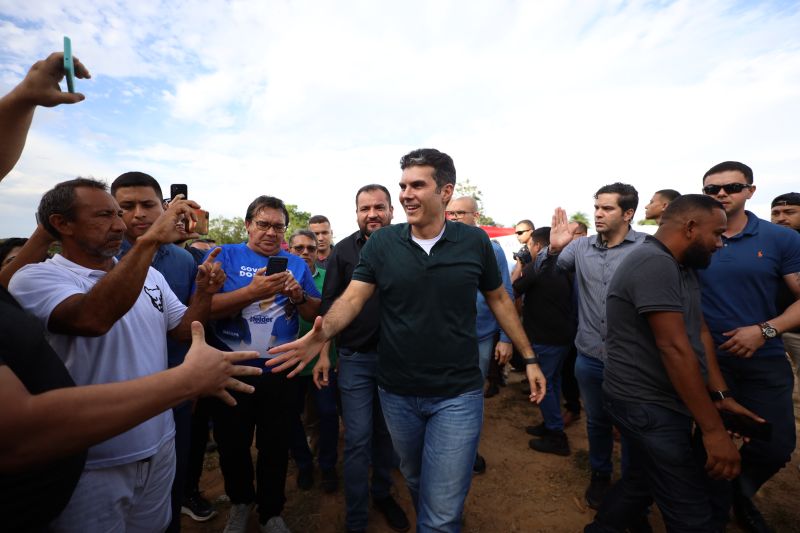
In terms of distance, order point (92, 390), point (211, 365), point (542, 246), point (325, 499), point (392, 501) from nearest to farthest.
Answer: point (92, 390), point (211, 365), point (392, 501), point (325, 499), point (542, 246)

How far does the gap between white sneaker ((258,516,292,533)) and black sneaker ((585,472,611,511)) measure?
107 inches

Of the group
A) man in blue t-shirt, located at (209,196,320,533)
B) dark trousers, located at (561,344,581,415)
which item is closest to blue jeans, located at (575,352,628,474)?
dark trousers, located at (561,344,581,415)

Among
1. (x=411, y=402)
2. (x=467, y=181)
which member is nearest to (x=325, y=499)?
(x=411, y=402)

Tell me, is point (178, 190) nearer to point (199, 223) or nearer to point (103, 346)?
point (199, 223)

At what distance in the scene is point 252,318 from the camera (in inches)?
112

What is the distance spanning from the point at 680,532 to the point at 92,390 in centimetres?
295

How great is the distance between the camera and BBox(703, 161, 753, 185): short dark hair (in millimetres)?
3016

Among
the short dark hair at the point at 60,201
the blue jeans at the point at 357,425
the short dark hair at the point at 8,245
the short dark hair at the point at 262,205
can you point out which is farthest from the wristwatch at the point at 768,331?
the short dark hair at the point at 8,245

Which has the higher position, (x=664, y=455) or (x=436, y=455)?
(x=436, y=455)

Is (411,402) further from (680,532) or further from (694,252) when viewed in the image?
(694,252)

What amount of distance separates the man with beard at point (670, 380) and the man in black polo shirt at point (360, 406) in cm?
173

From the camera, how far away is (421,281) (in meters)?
2.25

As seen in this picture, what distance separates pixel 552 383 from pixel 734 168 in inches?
114

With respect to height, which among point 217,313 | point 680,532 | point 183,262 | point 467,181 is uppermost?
point 467,181
